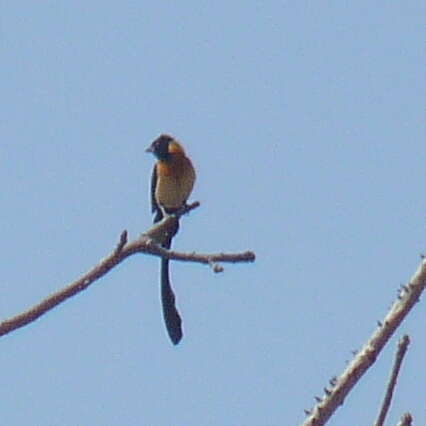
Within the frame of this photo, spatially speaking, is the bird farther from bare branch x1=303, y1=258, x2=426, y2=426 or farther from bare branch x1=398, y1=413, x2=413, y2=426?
bare branch x1=398, y1=413, x2=413, y2=426

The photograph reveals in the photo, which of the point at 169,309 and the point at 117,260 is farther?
the point at 169,309

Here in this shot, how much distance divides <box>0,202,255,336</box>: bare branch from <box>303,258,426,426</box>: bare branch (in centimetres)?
31

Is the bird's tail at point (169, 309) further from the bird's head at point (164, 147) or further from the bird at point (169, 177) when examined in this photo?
the bird's head at point (164, 147)

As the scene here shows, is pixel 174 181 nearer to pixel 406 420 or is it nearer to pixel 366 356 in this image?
pixel 366 356

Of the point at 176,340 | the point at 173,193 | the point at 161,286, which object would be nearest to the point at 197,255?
the point at 176,340

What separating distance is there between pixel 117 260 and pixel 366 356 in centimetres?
48

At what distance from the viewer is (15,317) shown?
82.6 inches

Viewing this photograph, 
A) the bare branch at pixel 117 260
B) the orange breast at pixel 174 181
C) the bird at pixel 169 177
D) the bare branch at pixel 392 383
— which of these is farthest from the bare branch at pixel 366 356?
the orange breast at pixel 174 181

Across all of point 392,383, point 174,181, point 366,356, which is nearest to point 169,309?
point 174,181

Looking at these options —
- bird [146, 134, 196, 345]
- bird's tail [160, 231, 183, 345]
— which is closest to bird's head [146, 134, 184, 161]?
bird [146, 134, 196, 345]

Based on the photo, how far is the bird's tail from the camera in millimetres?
4371

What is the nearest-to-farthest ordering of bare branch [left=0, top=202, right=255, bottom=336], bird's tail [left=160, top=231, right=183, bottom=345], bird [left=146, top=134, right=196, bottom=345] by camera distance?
bare branch [left=0, top=202, right=255, bottom=336]
bird's tail [left=160, top=231, right=183, bottom=345]
bird [left=146, top=134, right=196, bottom=345]

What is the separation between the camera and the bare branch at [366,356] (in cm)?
203

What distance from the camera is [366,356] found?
6.90 ft
